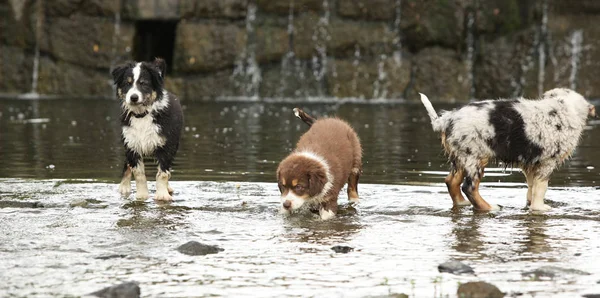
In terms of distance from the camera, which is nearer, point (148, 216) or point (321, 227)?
point (321, 227)

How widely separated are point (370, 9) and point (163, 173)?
12829 mm

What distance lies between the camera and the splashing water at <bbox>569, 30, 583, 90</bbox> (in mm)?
20562

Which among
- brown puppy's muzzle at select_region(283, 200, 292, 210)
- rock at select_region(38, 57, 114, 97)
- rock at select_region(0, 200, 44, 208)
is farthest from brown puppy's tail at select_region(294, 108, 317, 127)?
rock at select_region(38, 57, 114, 97)

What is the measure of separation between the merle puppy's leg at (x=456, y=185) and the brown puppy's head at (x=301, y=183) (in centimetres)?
123

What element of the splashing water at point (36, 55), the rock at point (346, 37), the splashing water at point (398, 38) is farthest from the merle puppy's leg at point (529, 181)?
the splashing water at point (36, 55)

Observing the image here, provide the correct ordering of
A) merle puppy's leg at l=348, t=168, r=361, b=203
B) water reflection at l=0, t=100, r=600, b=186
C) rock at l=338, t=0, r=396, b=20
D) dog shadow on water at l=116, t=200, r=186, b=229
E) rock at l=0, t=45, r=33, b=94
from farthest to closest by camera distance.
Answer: rock at l=0, t=45, r=33, b=94
rock at l=338, t=0, r=396, b=20
water reflection at l=0, t=100, r=600, b=186
merle puppy's leg at l=348, t=168, r=361, b=203
dog shadow on water at l=116, t=200, r=186, b=229

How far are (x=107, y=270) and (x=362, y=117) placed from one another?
472 inches

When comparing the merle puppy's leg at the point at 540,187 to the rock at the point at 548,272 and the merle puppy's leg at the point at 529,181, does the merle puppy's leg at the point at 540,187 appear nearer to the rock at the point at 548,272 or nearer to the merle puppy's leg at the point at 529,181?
the merle puppy's leg at the point at 529,181

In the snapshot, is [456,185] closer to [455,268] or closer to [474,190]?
[474,190]

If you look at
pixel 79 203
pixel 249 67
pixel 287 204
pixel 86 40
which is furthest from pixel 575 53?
pixel 79 203

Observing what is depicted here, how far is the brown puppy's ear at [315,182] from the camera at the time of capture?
7.69m

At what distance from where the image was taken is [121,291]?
516cm

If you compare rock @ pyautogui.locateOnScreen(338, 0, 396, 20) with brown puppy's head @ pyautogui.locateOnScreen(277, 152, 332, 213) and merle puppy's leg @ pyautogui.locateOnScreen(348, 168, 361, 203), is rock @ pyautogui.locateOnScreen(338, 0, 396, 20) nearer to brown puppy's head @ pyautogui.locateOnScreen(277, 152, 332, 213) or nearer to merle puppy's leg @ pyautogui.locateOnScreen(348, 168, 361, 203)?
merle puppy's leg @ pyautogui.locateOnScreen(348, 168, 361, 203)

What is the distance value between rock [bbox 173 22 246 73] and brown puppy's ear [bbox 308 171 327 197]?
13.4 metres
